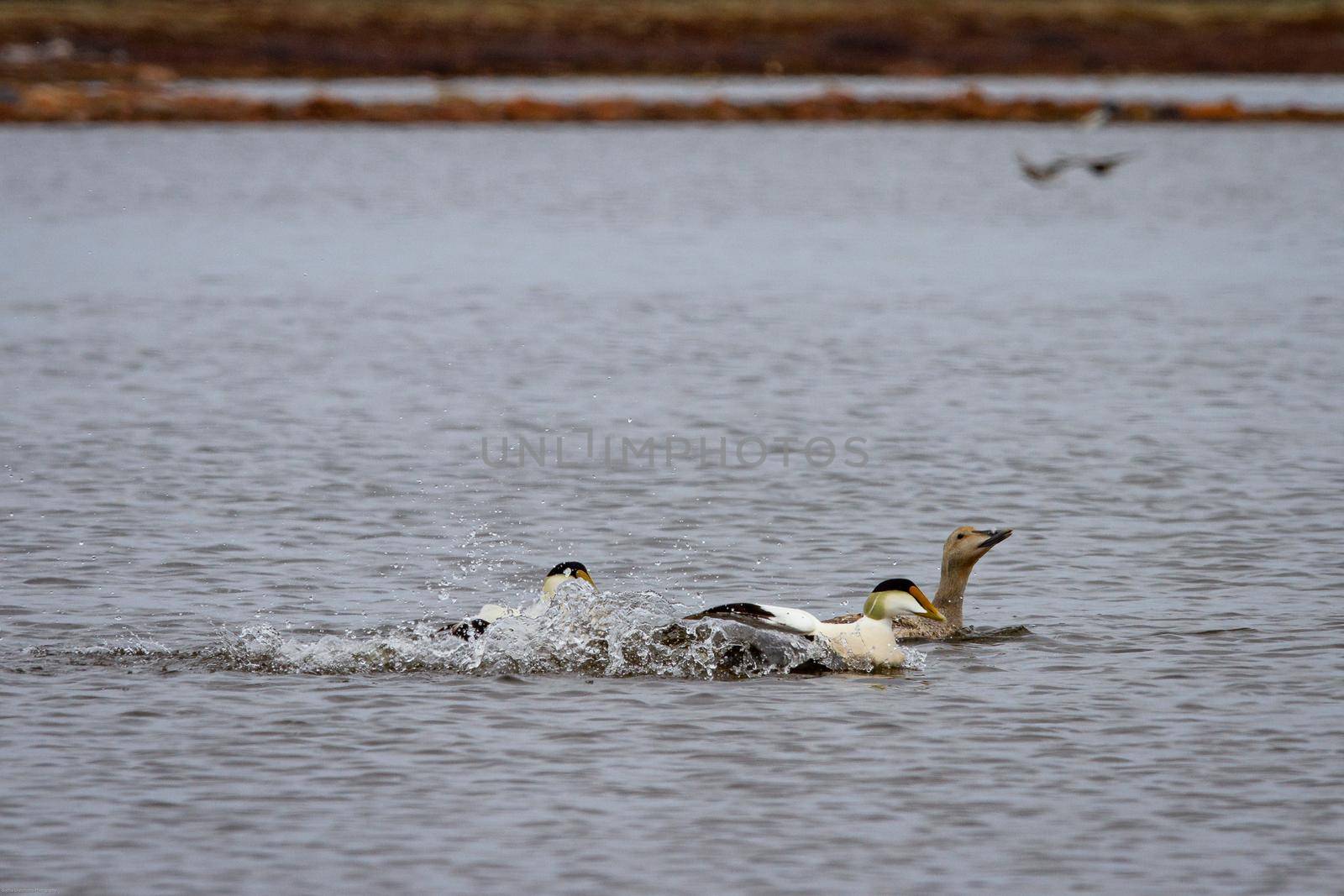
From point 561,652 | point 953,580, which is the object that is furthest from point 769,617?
point 953,580

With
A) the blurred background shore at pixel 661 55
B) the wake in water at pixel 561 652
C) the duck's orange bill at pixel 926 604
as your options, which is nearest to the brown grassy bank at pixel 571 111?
the blurred background shore at pixel 661 55

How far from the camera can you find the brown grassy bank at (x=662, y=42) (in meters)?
98.2

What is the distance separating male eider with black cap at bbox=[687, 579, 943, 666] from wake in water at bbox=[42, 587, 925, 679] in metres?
0.09

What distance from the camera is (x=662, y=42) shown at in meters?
102

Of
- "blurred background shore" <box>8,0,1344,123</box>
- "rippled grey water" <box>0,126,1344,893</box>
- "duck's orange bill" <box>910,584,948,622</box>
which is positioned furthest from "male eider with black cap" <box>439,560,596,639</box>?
"blurred background shore" <box>8,0,1344,123</box>

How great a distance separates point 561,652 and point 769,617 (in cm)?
118

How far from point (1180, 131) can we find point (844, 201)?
2381 cm

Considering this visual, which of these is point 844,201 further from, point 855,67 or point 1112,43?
point 1112,43

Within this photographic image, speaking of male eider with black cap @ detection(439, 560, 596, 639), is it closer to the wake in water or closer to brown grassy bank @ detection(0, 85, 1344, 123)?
the wake in water

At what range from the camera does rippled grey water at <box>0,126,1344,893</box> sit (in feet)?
26.1

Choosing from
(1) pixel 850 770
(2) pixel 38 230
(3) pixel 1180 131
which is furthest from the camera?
(3) pixel 1180 131

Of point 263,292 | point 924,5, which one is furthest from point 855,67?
point 263,292

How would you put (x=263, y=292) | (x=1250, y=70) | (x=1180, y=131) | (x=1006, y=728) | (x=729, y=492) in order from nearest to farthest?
(x=1006, y=728), (x=729, y=492), (x=263, y=292), (x=1180, y=131), (x=1250, y=70)

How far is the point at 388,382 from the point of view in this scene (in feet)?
70.4
